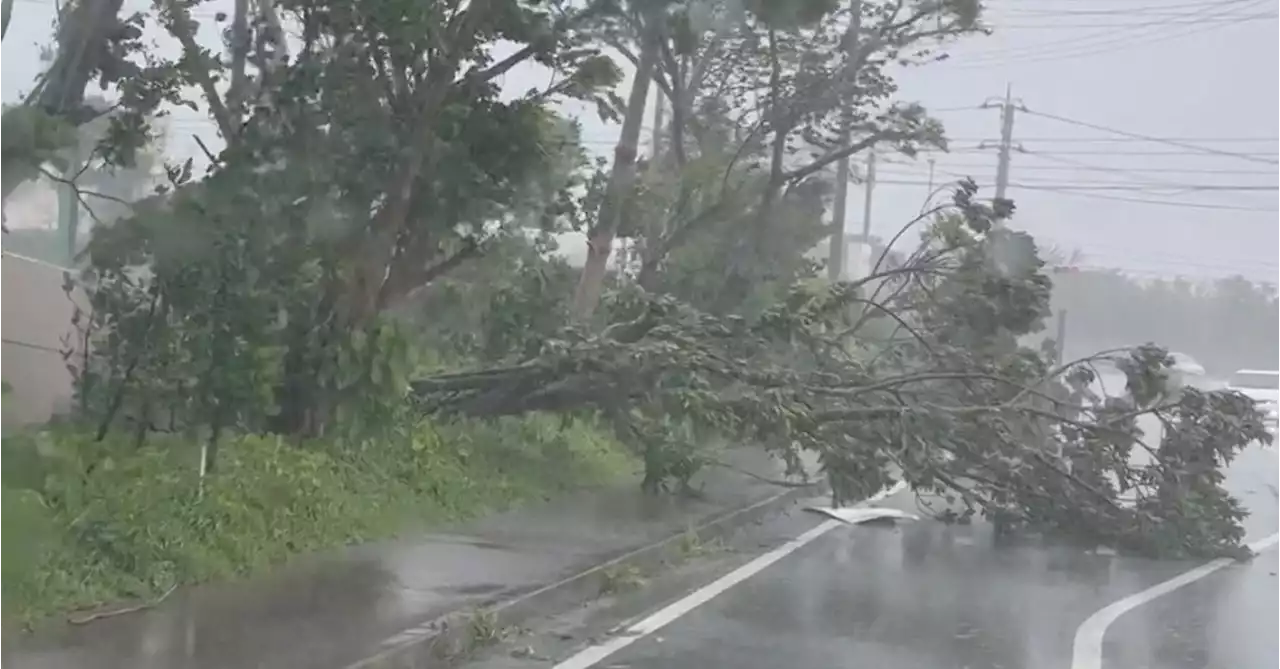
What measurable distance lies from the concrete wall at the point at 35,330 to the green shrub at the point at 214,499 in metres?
1.36

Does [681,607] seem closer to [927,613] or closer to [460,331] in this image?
[927,613]

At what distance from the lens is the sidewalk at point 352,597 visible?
7.72m

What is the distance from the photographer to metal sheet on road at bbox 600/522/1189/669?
9180 mm

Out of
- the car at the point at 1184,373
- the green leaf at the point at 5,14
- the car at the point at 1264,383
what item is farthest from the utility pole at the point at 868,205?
the green leaf at the point at 5,14

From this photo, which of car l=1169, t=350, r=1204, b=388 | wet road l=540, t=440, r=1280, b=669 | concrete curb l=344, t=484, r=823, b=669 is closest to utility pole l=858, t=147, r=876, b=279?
car l=1169, t=350, r=1204, b=388

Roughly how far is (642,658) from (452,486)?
4720 millimetres

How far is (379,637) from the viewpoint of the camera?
331 inches

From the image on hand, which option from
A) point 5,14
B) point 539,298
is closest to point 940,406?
point 539,298

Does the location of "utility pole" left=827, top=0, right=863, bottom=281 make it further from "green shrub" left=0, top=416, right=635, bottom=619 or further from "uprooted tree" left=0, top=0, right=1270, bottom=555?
"green shrub" left=0, top=416, right=635, bottom=619

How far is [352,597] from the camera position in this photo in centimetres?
938

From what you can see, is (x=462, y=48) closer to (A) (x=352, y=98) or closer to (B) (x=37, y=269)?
(A) (x=352, y=98)

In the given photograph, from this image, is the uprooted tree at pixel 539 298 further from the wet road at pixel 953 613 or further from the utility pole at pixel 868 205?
the utility pole at pixel 868 205

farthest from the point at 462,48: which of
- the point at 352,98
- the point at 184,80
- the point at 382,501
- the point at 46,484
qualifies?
the point at 46,484

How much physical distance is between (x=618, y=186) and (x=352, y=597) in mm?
8237
